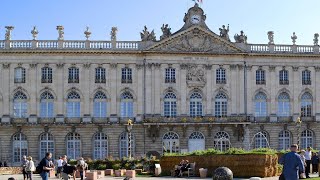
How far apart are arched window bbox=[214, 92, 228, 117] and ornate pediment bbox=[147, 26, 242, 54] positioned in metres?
4.63

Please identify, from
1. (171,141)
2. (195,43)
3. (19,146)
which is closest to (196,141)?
(171,141)

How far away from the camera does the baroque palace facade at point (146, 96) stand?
66.2m

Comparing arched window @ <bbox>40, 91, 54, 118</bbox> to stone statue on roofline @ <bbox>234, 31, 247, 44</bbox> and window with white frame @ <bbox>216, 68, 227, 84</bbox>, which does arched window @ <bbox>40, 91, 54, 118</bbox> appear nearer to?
window with white frame @ <bbox>216, 68, 227, 84</bbox>

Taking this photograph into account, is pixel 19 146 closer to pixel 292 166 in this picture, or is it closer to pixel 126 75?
pixel 126 75

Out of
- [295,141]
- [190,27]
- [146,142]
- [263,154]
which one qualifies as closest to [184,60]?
[190,27]

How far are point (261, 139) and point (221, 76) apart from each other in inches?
305

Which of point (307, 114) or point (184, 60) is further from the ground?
point (184, 60)

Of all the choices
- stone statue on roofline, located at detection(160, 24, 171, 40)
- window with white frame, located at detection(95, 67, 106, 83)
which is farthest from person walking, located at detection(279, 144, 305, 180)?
stone statue on roofline, located at detection(160, 24, 171, 40)

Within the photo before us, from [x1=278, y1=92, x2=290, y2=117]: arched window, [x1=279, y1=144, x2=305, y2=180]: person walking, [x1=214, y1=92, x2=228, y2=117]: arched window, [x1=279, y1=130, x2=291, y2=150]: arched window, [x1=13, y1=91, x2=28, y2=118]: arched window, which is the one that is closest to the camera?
[x1=279, y1=144, x2=305, y2=180]: person walking

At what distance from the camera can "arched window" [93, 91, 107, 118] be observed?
6694cm

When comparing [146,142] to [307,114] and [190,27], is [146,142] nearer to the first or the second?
[190,27]

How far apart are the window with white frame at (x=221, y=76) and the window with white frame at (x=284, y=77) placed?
243 inches

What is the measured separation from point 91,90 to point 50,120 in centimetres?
507

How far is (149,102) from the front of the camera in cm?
6719
